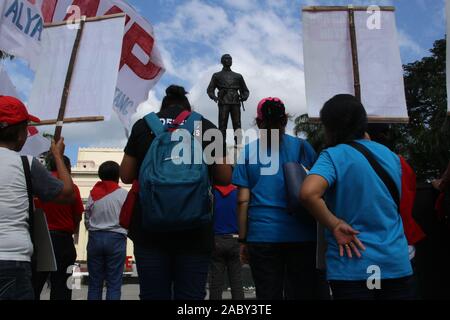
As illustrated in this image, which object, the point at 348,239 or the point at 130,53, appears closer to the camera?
the point at 348,239

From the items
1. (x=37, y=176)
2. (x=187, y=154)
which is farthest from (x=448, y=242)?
(x=37, y=176)

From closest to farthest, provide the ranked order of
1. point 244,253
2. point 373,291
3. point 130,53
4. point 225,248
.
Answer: point 373,291
point 244,253
point 225,248
point 130,53

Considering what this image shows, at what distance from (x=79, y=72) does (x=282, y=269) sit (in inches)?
95.0

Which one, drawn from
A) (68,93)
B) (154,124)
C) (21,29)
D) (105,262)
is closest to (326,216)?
(154,124)

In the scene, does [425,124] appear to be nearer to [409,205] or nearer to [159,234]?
[409,205]

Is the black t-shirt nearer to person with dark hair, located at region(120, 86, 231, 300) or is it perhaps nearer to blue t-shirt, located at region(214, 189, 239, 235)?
person with dark hair, located at region(120, 86, 231, 300)

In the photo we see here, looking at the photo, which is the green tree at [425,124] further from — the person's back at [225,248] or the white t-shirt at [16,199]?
the white t-shirt at [16,199]

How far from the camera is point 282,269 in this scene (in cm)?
293

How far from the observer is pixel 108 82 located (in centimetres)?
421

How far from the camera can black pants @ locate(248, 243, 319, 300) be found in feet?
9.43

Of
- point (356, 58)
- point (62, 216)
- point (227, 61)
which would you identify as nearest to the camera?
point (356, 58)

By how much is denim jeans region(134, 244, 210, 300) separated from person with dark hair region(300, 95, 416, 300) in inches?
30.1

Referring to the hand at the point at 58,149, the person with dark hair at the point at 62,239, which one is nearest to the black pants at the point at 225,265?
the person with dark hair at the point at 62,239

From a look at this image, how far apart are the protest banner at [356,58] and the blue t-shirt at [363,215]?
5.96 ft
